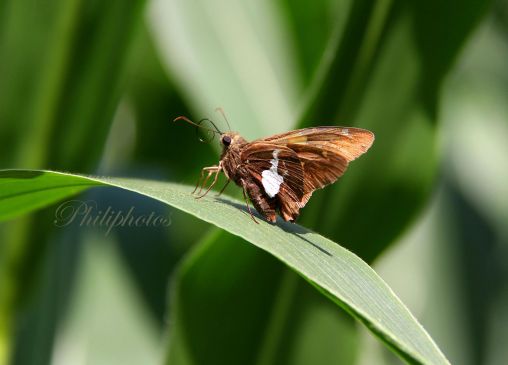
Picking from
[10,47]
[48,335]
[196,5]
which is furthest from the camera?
[196,5]

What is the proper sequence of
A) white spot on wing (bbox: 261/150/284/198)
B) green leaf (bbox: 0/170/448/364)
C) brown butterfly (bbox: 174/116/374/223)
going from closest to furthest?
green leaf (bbox: 0/170/448/364), brown butterfly (bbox: 174/116/374/223), white spot on wing (bbox: 261/150/284/198)

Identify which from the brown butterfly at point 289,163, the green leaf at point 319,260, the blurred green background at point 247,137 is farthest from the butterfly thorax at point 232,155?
the green leaf at point 319,260

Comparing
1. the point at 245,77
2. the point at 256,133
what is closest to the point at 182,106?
the point at 245,77

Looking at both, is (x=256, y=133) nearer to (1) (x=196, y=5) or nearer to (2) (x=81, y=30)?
(1) (x=196, y=5)

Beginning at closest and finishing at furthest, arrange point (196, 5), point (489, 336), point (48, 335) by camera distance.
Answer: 1. point (48, 335)
2. point (489, 336)
3. point (196, 5)

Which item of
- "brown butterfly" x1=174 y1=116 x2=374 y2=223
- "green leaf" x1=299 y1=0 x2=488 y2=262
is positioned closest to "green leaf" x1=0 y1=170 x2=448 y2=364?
"brown butterfly" x1=174 y1=116 x2=374 y2=223

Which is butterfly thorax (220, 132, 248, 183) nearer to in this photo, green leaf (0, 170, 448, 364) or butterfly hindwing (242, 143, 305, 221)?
butterfly hindwing (242, 143, 305, 221)

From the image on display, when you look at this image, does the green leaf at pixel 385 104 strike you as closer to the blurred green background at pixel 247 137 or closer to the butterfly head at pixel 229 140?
the blurred green background at pixel 247 137
